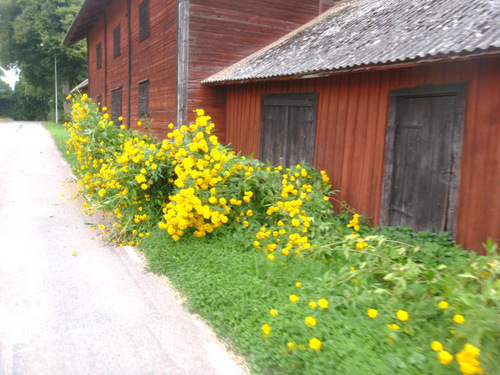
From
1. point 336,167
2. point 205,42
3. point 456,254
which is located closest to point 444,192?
point 456,254

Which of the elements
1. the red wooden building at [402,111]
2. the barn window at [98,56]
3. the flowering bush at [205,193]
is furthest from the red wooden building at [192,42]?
the barn window at [98,56]

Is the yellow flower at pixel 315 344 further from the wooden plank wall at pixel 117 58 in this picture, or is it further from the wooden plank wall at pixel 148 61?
the wooden plank wall at pixel 117 58

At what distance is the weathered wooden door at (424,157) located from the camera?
196 inches

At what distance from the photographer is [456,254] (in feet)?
14.8

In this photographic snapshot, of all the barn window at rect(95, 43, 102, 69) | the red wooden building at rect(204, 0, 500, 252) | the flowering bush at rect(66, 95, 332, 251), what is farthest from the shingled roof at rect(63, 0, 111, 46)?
the flowering bush at rect(66, 95, 332, 251)

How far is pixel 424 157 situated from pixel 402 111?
0.75 meters

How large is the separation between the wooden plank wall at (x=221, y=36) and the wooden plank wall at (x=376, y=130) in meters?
1.03

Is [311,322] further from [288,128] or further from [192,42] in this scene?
[192,42]

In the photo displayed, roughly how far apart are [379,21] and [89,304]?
632 centimetres

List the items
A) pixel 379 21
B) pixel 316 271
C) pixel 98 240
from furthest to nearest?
1. pixel 379 21
2. pixel 98 240
3. pixel 316 271

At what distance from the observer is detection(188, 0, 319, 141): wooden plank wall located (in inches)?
403

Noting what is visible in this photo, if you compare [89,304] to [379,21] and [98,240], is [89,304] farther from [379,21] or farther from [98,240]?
[379,21]

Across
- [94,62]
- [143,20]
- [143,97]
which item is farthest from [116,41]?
[94,62]

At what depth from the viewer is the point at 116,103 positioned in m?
16.7
